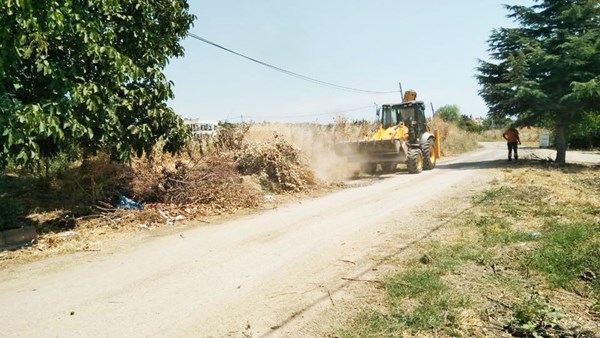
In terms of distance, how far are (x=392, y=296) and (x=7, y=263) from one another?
20.4 ft

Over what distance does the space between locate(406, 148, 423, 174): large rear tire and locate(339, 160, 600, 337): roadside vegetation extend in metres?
8.28

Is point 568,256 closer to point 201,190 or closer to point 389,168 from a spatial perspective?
point 201,190

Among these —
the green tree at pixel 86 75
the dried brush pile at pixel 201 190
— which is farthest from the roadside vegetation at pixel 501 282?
the green tree at pixel 86 75

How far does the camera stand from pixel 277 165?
44.3 ft

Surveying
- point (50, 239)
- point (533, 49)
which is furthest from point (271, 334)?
point (533, 49)

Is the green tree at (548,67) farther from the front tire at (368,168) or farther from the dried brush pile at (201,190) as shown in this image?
the dried brush pile at (201,190)

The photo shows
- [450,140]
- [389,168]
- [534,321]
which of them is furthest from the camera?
[450,140]

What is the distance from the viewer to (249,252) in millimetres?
6898

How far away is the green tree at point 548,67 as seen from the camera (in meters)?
17.2

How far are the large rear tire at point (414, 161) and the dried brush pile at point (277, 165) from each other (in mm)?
4816

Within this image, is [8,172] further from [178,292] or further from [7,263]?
[178,292]

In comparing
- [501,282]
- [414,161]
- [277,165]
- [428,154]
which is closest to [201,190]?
[277,165]

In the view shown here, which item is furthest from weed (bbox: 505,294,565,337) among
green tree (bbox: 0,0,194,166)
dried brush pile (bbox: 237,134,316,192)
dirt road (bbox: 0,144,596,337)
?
dried brush pile (bbox: 237,134,316,192)

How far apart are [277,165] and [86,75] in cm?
647
